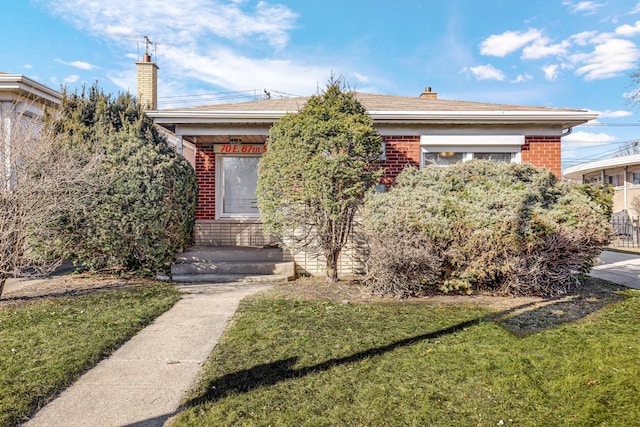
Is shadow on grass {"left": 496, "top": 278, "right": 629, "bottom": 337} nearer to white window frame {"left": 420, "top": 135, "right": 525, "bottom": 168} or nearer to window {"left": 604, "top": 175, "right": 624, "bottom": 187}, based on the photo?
white window frame {"left": 420, "top": 135, "right": 525, "bottom": 168}

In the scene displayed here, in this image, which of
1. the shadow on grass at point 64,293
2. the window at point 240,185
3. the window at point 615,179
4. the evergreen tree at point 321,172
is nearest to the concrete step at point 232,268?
the evergreen tree at point 321,172

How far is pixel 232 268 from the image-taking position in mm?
7906

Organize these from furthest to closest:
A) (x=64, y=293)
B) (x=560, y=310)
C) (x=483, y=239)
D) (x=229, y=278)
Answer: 1. (x=229, y=278)
2. (x=64, y=293)
3. (x=483, y=239)
4. (x=560, y=310)

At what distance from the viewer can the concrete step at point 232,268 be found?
785 centimetres

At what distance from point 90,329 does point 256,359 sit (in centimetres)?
227

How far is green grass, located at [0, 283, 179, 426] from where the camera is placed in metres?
2.99

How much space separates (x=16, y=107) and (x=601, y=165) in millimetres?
27137

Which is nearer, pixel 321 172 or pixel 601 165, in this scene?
pixel 321 172

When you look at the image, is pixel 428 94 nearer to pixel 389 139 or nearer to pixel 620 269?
pixel 389 139

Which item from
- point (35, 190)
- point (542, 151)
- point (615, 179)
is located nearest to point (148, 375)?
point (35, 190)

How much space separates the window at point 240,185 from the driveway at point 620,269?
825 centimetres

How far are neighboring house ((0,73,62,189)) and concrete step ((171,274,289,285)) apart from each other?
3.26 m

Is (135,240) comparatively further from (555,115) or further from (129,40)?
(129,40)

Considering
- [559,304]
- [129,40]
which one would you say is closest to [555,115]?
[559,304]
